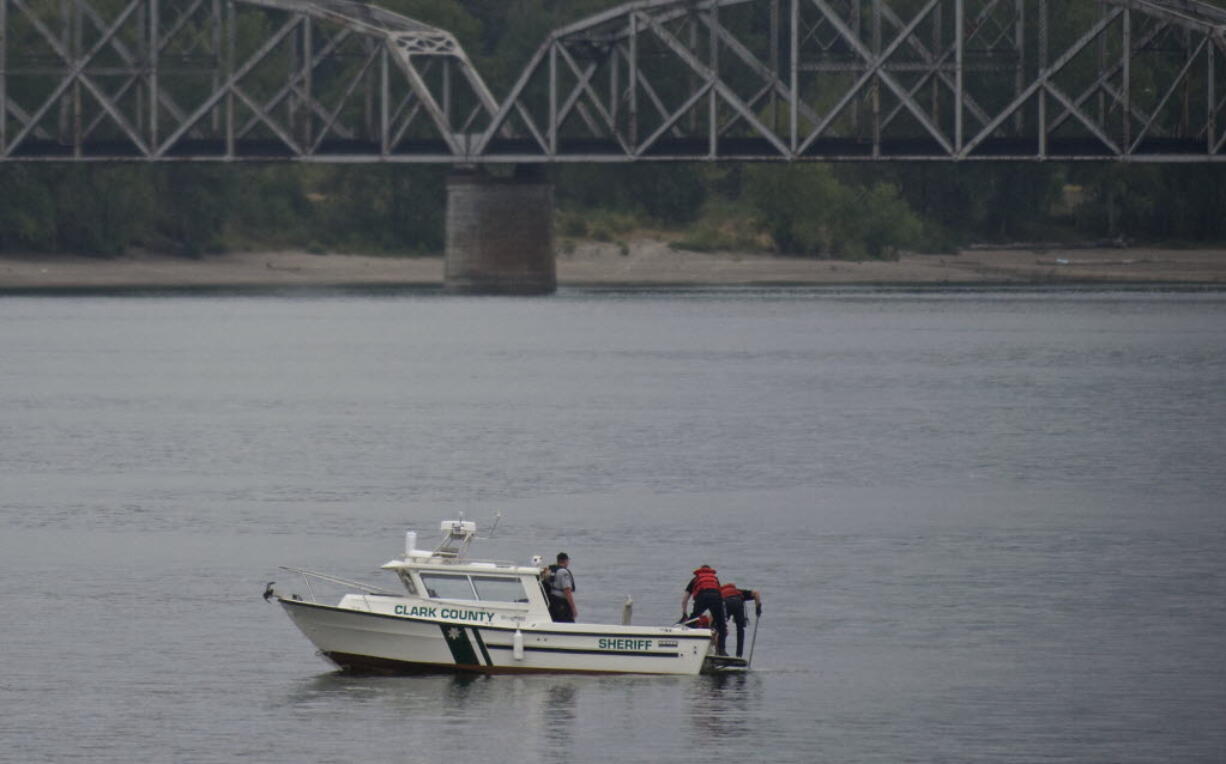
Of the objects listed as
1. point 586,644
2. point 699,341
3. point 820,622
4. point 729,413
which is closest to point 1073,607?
point 820,622

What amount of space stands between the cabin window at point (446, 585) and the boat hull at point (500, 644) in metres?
0.50

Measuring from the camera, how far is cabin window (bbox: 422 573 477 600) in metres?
48.4

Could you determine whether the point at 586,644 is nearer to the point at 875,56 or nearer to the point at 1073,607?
the point at 1073,607

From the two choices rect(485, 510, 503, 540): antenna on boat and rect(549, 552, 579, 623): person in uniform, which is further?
rect(485, 510, 503, 540): antenna on boat

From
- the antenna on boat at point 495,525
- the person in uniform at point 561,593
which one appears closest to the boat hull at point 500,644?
the person in uniform at point 561,593

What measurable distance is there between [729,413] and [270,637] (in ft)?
198

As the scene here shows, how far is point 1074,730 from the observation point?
4662 cm

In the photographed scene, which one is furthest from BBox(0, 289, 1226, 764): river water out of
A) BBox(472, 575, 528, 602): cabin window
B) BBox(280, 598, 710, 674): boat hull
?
BBox(472, 575, 528, 602): cabin window

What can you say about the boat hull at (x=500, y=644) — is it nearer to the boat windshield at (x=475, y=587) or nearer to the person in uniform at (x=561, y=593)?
the person in uniform at (x=561, y=593)

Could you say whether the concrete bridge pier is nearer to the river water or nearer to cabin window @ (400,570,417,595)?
the river water

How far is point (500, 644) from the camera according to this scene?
48531mm

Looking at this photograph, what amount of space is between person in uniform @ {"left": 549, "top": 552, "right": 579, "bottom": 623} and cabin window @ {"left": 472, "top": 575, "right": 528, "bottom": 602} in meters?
0.55

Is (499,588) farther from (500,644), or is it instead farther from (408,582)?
(408,582)

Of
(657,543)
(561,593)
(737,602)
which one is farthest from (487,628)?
(657,543)
